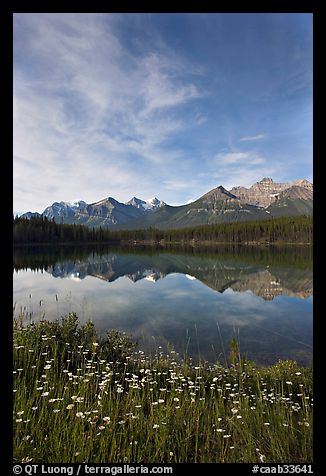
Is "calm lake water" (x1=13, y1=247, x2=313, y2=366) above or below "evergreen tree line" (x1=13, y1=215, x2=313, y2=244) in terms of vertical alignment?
below

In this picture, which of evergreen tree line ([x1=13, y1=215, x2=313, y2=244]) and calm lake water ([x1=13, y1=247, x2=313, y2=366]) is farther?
evergreen tree line ([x1=13, y1=215, x2=313, y2=244])

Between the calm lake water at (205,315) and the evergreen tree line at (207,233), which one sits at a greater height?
the evergreen tree line at (207,233)

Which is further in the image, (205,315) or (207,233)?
(207,233)

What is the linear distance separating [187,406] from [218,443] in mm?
1256

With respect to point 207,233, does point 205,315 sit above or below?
below

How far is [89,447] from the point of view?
3.26 meters

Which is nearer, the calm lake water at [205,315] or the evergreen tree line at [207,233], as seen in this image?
the calm lake water at [205,315]
